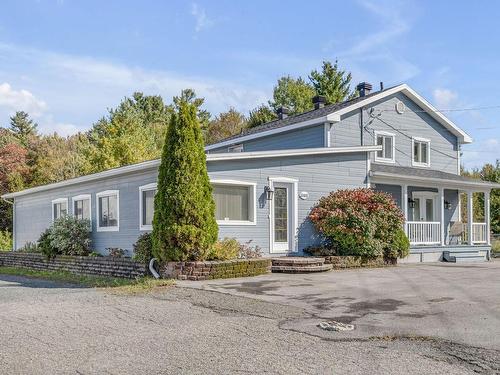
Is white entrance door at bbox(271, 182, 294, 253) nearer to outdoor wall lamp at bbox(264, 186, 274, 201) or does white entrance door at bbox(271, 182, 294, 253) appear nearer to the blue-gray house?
the blue-gray house

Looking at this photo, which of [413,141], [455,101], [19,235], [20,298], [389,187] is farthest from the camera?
[455,101]

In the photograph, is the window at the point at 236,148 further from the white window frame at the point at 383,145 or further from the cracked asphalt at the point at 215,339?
the cracked asphalt at the point at 215,339

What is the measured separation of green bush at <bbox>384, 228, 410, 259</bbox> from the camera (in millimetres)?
17250

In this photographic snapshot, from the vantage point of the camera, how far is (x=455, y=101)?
26.2m

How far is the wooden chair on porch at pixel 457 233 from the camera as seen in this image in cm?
2233

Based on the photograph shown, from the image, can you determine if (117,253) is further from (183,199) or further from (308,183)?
(308,183)


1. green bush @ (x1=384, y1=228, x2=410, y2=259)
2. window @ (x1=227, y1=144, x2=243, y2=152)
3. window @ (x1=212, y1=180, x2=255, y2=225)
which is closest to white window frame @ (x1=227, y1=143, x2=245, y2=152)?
window @ (x1=227, y1=144, x2=243, y2=152)

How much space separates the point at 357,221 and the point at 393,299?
6.97 m

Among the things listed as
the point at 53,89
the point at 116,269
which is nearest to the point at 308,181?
the point at 116,269

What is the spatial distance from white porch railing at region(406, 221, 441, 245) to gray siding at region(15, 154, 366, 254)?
9.60 ft

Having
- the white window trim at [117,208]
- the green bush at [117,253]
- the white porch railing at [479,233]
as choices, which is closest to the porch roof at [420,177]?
the white porch railing at [479,233]

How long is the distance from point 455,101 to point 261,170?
14.7 m

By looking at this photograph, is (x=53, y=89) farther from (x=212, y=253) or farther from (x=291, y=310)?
(x=291, y=310)

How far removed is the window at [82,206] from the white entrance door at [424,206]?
13.0m
